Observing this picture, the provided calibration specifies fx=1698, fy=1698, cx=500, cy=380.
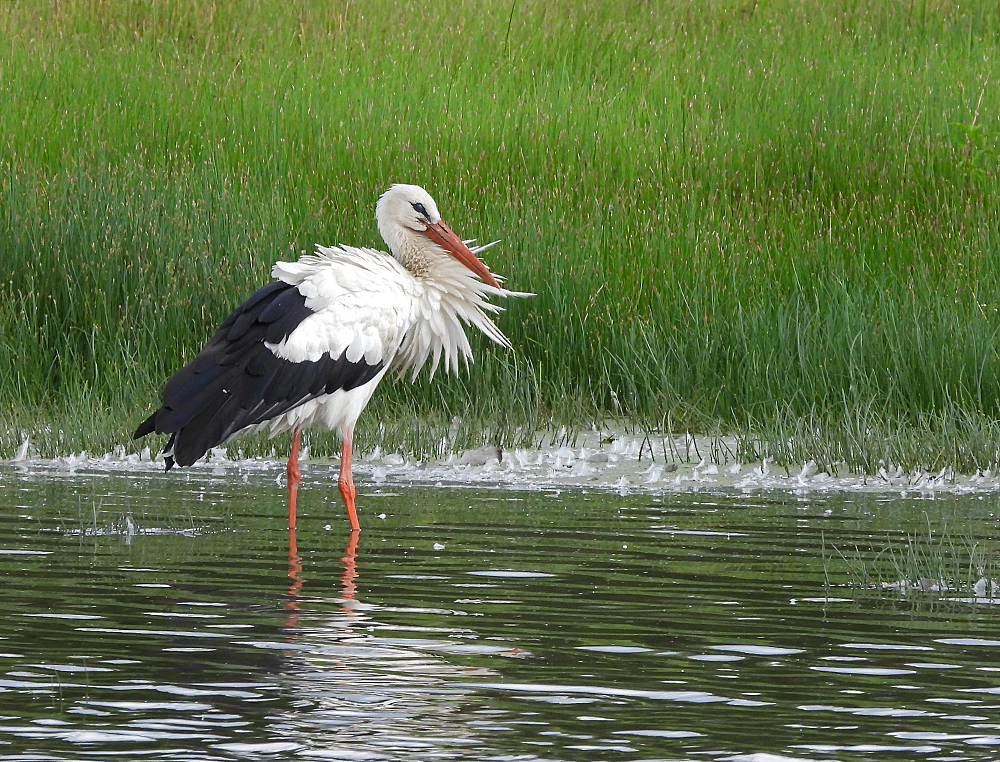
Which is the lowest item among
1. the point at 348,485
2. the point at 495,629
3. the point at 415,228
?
the point at 495,629

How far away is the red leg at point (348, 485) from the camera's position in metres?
7.26

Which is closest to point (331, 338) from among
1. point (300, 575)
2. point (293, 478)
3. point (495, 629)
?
point (293, 478)

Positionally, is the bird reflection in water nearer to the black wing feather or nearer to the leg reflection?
the leg reflection

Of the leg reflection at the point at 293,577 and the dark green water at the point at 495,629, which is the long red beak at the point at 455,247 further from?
the leg reflection at the point at 293,577

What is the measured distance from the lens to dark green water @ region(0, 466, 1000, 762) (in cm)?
384

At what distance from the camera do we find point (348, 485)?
25.7 ft

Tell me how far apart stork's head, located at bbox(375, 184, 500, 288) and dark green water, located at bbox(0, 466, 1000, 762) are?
57.7 inches

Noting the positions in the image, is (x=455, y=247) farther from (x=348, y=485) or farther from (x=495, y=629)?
(x=495, y=629)

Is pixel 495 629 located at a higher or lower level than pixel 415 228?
lower

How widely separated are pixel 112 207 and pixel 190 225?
497 millimetres

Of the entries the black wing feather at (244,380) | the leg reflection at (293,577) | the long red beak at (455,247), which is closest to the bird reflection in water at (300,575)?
the leg reflection at (293,577)

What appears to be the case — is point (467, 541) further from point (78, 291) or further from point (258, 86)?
point (258, 86)

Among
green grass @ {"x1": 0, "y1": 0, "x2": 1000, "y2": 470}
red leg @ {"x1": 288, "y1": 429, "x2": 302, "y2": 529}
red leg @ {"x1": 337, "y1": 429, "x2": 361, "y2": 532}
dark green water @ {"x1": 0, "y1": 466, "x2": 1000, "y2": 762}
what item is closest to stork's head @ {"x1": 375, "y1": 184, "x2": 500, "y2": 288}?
green grass @ {"x1": 0, "y1": 0, "x2": 1000, "y2": 470}

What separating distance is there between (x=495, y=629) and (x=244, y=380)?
9.60ft
